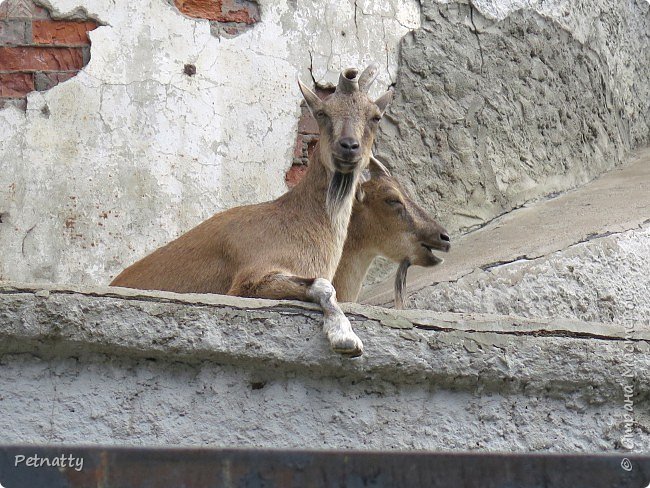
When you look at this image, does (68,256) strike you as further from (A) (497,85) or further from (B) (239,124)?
(A) (497,85)

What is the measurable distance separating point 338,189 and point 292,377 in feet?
5.94

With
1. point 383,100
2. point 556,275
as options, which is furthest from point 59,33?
point 556,275

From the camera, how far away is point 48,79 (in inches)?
242

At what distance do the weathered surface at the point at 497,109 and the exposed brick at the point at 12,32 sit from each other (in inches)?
79.0

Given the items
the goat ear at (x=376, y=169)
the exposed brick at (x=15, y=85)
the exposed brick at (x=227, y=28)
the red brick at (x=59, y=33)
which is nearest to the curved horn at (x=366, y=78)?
the goat ear at (x=376, y=169)

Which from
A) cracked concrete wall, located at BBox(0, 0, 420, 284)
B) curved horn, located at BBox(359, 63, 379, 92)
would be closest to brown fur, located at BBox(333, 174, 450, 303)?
curved horn, located at BBox(359, 63, 379, 92)

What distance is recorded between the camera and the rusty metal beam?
9.55 ft

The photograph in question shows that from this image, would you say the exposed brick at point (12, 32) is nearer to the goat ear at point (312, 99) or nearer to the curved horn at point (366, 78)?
the goat ear at point (312, 99)

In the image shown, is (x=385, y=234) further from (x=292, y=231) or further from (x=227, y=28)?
(x=227, y=28)

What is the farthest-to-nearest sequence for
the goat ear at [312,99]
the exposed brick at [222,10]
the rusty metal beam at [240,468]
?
the exposed brick at [222,10]
the goat ear at [312,99]
the rusty metal beam at [240,468]

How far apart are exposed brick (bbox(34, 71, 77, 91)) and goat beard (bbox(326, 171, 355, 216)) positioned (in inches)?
62.7

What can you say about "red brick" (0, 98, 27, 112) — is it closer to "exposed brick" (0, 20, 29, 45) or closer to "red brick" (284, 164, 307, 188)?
"exposed brick" (0, 20, 29, 45)

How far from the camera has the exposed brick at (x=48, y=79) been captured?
6.14 m

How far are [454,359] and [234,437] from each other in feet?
2.43
